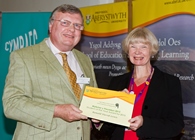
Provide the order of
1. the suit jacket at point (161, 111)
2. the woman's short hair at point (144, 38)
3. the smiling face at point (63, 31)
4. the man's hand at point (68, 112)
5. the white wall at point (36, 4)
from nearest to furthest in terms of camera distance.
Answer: the man's hand at point (68, 112)
the suit jacket at point (161, 111)
the smiling face at point (63, 31)
the woman's short hair at point (144, 38)
the white wall at point (36, 4)

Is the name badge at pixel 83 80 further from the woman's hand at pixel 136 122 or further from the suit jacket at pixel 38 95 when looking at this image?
the woman's hand at pixel 136 122

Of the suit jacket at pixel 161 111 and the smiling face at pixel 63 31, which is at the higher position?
the smiling face at pixel 63 31

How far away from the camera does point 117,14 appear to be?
4.09 meters

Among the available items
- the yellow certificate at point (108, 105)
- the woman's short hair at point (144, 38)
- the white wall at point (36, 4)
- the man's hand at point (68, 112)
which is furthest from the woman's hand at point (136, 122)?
the white wall at point (36, 4)

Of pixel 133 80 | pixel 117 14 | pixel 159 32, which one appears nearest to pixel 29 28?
pixel 117 14

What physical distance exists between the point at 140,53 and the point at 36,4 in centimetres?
401

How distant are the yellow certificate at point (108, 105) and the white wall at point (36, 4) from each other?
2843mm

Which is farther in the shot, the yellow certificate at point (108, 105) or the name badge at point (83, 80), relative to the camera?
the name badge at point (83, 80)

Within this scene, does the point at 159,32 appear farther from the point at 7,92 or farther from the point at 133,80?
the point at 7,92

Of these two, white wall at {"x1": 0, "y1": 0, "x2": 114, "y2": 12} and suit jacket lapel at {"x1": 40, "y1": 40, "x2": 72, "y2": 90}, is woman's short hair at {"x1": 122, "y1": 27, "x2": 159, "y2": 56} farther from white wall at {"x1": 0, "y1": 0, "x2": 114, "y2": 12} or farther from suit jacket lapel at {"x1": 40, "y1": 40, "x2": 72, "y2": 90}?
white wall at {"x1": 0, "y1": 0, "x2": 114, "y2": 12}

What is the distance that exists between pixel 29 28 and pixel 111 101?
8.84 ft

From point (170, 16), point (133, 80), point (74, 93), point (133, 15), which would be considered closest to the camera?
point (74, 93)

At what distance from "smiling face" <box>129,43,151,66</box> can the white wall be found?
96.2 inches

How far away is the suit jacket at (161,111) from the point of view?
2.34 m
